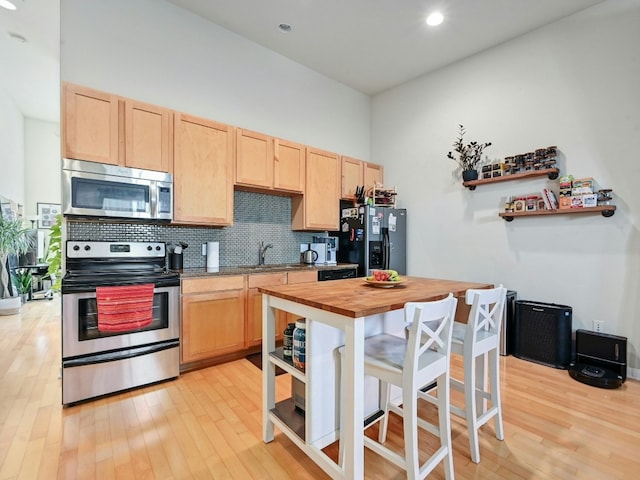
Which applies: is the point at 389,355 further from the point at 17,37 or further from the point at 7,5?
the point at 17,37

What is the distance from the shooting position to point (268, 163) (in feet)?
11.4

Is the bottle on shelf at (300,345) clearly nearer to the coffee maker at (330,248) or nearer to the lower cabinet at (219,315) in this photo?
the lower cabinet at (219,315)

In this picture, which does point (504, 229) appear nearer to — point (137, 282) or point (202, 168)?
point (202, 168)

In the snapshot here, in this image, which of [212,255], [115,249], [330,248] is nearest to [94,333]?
[115,249]

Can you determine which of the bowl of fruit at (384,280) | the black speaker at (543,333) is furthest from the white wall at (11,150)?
the black speaker at (543,333)

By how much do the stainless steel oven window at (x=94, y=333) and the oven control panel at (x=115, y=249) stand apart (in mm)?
504

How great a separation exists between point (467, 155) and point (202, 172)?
3089 mm

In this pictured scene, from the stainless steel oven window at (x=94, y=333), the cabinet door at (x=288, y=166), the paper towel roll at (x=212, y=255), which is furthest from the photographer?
the cabinet door at (x=288, y=166)

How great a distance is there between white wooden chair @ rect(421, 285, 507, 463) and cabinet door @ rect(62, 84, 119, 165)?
9.39ft

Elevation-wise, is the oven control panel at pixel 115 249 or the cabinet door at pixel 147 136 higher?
the cabinet door at pixel 147 136

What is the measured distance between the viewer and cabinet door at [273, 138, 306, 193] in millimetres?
3543

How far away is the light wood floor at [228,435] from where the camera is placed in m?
1.57

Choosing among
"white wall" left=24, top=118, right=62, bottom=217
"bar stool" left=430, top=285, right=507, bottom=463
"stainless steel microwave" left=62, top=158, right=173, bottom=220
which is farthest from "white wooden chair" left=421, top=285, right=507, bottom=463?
"white wall" left=24, top=118, right=62, bottom=217

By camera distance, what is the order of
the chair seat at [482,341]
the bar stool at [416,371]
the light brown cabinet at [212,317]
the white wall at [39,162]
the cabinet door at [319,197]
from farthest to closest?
the white wall at [39,162] < the cabinet door at [319,197] < the light brown cabinet at [212,317] < the chair seat at [482,341] < the bar stool at [416,371]
